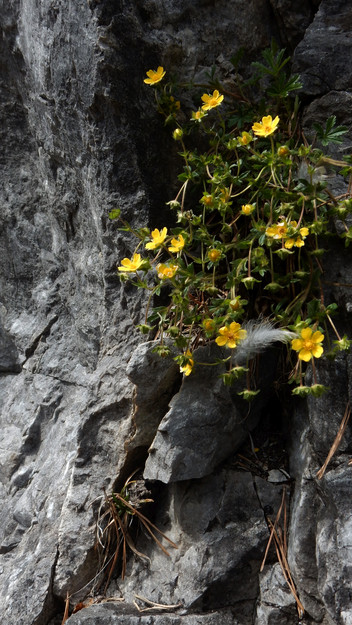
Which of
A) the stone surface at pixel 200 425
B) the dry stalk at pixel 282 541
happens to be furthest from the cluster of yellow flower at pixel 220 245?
the dry stalk at pixel 282 541

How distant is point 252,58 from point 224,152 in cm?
54

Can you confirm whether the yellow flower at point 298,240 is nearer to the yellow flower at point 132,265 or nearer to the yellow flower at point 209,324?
the yellow flower at point 209,324

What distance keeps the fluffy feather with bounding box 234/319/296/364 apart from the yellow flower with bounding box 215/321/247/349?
10cm

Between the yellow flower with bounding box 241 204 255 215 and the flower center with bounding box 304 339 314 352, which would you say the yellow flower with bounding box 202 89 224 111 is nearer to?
the yellow flower with bounding box 241 204 255 215

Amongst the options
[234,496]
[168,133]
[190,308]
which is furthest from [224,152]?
[234,496]

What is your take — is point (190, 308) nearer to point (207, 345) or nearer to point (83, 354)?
point (207, 345)

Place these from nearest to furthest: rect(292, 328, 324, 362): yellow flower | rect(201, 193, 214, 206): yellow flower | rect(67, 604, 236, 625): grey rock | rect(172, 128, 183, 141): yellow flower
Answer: rect(292, 328, 324, 362): yellow flower → rect(67, 604, 236, 625): grey rock → rect(201, 193, 214, 206): yellow flower → rect(172, 128, 183, 141): yellow flower

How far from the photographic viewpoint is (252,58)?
2846mm

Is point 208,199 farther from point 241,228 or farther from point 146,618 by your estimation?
point 146,618

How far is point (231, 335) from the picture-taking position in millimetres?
2295

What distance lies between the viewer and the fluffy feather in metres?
2.31

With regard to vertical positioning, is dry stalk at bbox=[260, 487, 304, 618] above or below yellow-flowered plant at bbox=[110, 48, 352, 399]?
below

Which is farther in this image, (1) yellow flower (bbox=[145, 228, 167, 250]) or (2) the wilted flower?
(2) the wilted flower

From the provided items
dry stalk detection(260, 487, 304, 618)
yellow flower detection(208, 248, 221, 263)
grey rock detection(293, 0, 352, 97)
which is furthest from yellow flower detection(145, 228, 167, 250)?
dry stalk detection(260, 487, 304, 618)
